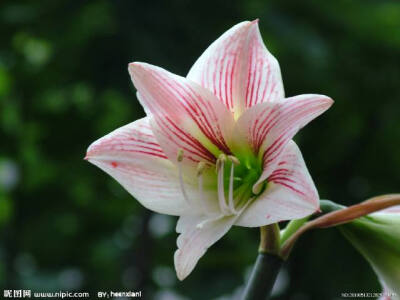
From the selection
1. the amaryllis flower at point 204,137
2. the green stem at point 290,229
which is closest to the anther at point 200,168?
the amaryllis flower at point 204,137

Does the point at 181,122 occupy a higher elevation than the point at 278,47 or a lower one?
higher

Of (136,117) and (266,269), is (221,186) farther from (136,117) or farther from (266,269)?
(136,117)

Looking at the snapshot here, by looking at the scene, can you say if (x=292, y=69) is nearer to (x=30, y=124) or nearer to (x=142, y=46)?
(x=142, y=46)

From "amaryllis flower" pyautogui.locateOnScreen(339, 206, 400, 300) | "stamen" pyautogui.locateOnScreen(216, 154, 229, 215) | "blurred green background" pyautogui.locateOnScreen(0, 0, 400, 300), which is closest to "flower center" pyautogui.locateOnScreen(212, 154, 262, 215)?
"stamen" pyautogui.locateOnScreen(216, 154, 229, 215)

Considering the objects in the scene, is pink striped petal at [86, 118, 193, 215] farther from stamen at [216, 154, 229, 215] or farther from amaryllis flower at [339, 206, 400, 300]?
amaryllis flower at [339, 206, 400, 300]

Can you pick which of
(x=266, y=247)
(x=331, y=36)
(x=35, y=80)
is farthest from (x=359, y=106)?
(x=266, y=247)

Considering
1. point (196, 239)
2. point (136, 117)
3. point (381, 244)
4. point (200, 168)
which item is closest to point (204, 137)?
point (200, 168)

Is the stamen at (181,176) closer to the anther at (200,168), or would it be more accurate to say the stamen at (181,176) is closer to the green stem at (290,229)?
the anther at (200,168)
